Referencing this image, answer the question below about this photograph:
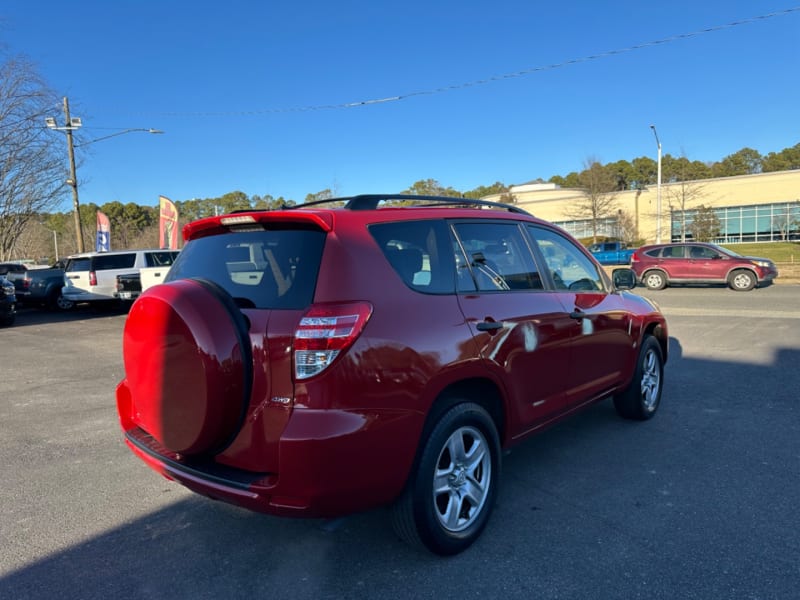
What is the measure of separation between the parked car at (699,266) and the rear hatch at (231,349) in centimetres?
1945

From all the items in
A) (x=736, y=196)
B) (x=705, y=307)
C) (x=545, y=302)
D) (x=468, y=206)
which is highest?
(x=736, y=196)

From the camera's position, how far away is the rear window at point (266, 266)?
8.54 ft

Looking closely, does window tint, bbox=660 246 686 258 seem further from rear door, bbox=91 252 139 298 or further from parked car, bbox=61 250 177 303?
rear door, bbox=91 252 139 298

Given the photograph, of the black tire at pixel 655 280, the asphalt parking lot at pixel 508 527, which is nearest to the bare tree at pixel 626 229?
the black tire at pixel 655 280

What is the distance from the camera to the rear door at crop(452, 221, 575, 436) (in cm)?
313

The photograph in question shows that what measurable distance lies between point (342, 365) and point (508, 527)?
1572 mm

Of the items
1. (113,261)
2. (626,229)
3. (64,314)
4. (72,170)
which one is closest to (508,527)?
(113,261)

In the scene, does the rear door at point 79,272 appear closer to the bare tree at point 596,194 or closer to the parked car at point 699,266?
the parked car at point 699,266

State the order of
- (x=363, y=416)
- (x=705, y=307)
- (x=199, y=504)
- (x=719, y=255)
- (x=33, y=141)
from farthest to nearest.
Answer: (x=33, y=141)
(x=719, y=255)
(x=705, y=307)
(x=199, y=504)
(x=363, y=416)

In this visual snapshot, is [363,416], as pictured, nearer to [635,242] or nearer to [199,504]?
[199,504]

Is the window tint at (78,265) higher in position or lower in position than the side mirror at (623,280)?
higher

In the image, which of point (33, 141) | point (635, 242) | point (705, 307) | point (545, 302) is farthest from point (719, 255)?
point (635, 242)

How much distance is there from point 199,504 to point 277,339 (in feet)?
5.93

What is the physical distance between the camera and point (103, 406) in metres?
6.13
